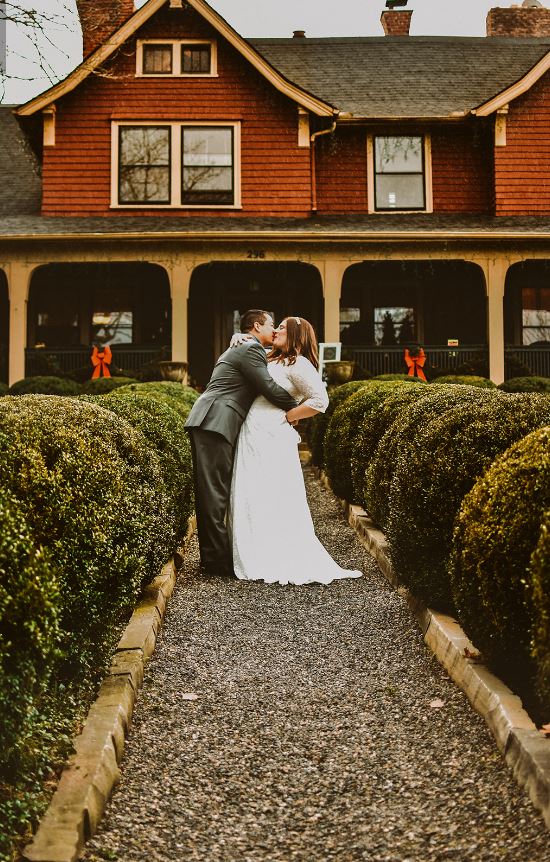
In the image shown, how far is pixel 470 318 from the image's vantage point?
70.3 feet

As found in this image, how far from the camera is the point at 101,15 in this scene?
75.4ft

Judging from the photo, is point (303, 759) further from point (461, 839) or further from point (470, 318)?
point (470, 318)

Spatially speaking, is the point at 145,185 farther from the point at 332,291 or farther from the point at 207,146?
the point at 332,291

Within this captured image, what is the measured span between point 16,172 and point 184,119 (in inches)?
192

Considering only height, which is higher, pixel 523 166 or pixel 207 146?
pixel 207 146

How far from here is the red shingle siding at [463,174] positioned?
66.4 ft

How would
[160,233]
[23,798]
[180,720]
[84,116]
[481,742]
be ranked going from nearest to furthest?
[23,798] < [481,742] < [180,720] < [160,233] < [84,116]

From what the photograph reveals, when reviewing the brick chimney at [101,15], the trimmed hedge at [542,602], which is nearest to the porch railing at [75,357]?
the brick chimney at [101,15]

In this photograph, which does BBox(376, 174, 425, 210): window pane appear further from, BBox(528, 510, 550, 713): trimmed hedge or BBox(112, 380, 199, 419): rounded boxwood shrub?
BBox(528, 510, 550, 713): trimmed hedge

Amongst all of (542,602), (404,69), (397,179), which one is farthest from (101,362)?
(542,602)

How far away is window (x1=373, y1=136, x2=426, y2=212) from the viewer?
2023cm

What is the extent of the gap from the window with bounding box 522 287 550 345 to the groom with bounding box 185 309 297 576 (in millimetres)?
15104

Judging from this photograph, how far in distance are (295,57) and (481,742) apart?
70.2 ft

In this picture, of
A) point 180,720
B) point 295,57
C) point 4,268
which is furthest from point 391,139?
point 180,720
